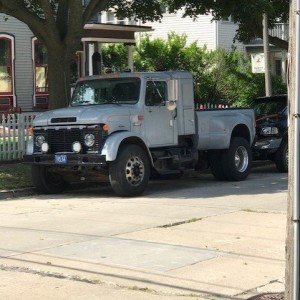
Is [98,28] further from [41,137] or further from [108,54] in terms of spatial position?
[41,137]

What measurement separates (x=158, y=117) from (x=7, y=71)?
13252mm

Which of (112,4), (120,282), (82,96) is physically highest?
(112,4)

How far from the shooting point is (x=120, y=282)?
21.0 feet

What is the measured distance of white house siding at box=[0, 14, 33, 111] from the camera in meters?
24.8

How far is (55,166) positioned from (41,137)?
67cm

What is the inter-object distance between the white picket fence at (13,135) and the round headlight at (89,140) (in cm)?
479

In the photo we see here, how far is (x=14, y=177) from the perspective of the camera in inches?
551

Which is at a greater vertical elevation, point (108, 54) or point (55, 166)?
point (108, 54)

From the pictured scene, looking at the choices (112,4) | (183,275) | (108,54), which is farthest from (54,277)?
(108,54)

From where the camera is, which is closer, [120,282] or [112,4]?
[120,282]

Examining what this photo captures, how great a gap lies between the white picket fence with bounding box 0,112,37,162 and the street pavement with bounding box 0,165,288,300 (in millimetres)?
3945

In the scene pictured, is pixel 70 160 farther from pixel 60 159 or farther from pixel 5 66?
pixel 5 66

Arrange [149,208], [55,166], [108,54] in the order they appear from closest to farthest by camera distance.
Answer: [149,208] < [55,166] < [108,54]

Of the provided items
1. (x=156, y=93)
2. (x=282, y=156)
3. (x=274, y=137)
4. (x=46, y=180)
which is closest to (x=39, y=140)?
(x=46, y=180)
